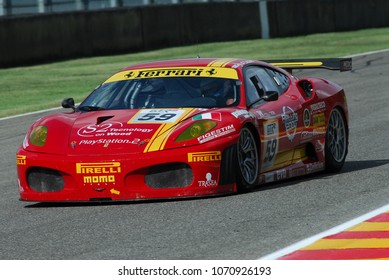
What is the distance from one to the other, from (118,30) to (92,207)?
2045cm

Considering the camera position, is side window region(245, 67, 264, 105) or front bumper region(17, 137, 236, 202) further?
side window region(245, 67, 264, 105)

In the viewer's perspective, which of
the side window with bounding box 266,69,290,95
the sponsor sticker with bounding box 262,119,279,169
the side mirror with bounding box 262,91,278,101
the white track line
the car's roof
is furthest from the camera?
the side window with bounding box 266,69,290,95

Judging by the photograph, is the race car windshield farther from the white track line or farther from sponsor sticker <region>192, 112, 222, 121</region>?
the white track line

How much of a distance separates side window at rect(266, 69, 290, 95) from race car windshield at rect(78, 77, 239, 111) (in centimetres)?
78

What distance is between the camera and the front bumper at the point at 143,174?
9.82 metres

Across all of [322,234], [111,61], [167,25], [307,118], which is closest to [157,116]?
[307,118]

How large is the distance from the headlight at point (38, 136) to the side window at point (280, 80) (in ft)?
7.86

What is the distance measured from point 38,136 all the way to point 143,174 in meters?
1.09

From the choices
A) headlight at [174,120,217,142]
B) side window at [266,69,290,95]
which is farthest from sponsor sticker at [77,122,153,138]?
side window at [266,69,290,95]

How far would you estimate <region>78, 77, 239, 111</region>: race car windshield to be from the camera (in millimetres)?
10750

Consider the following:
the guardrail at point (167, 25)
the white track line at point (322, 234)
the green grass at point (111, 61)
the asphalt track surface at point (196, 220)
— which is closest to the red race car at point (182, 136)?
the asphalt track surface at point (196, 220)

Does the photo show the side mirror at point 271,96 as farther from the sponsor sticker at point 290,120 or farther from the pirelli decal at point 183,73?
the pirelli decal at point 183,73
